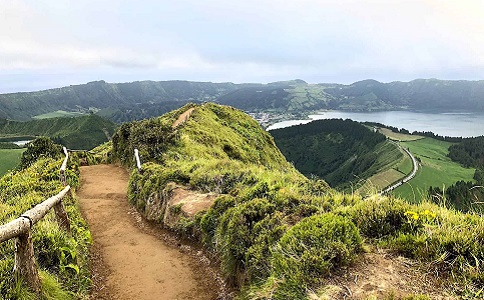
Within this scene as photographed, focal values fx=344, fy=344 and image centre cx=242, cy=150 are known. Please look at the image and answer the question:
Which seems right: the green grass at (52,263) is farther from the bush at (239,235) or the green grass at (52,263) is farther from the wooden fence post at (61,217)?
the bush at (239,235)

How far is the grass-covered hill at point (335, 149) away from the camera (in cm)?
12888

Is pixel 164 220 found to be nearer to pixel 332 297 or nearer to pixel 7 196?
pixel 7 196

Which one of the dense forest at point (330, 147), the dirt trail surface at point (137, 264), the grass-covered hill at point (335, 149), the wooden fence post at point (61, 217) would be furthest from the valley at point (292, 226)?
the dense forest at point (330, 147)

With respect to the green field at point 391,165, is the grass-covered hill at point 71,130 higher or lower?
higher

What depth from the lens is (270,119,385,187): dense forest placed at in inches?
5413

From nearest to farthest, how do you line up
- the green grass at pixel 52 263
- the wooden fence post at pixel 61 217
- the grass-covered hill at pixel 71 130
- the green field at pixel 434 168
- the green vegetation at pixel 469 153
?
1. the green grass at pixel 52 263
2. the wooden fence post at pixel 61 217
3. the green field at pixel 434 168
4. the green vegetation at pixel 469 153
5. the grass-covered hill at pixel 71 130

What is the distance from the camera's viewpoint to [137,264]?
796cm

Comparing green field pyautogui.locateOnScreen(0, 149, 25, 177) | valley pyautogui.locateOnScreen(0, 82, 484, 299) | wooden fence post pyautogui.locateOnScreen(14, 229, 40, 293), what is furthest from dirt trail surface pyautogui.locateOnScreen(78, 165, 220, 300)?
green field pyautogui.locateOnScreen(0, 149, 25, 177)

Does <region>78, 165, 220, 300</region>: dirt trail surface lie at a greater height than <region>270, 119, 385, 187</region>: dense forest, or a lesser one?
greater

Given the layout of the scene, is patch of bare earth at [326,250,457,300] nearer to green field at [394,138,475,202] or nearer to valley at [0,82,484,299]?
valley at [0,82,484,299]

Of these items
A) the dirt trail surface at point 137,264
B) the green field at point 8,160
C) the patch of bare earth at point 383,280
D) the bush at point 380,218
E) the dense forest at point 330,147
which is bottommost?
the dense forest at point 330,147

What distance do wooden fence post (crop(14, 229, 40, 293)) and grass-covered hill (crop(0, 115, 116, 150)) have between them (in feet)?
502

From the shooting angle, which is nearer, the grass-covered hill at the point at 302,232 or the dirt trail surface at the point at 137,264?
the grass-covered hill at the point at 302,232

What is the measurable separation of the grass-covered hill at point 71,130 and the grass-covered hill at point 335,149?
87.5 metres
